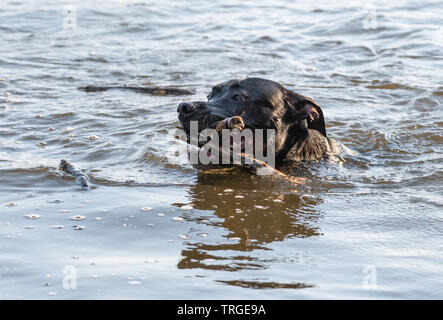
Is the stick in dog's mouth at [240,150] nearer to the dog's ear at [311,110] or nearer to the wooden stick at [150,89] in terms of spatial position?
the dog's ear at [311,110]

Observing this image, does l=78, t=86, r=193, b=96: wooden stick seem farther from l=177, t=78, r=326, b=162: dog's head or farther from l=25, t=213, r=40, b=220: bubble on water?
l=25, t=213, r=40, b=220: bubble on water

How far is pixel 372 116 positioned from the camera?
8.77m

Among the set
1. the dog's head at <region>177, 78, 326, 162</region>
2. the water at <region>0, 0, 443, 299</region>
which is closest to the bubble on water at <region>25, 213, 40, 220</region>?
the water at <region>0, 0, 443, 299</region>

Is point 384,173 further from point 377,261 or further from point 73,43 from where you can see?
point 73,43

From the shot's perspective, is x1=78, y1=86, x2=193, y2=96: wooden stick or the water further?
x1=78, y1=86, x2=193, y2=96: wooden stick

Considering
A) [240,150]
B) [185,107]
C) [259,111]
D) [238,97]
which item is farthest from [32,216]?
[259,111]

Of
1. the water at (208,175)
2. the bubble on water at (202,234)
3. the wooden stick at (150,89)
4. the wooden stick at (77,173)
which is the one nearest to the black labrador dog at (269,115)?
the water at (208,175)

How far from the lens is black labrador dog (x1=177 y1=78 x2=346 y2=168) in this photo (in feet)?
18.5

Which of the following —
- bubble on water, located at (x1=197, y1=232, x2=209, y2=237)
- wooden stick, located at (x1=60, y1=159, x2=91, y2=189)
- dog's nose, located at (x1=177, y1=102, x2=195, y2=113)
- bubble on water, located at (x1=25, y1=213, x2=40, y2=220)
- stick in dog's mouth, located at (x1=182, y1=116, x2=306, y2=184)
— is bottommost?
bubble on water, located at (x1=197, y1=232, x2=209, y2=237)

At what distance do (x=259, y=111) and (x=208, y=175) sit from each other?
2.49ft

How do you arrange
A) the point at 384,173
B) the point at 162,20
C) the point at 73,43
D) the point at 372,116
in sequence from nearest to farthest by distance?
the point at 384,173
the point at 372,116
the point at 73,43
the point at 162,20

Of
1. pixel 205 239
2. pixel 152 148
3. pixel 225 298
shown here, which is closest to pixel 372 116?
pixel 152 148

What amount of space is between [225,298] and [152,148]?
3741 mm

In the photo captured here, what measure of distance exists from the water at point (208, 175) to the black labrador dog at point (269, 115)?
0.26 metres
